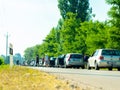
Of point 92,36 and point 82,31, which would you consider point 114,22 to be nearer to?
point 92,36

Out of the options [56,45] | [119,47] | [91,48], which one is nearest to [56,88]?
[119,47]

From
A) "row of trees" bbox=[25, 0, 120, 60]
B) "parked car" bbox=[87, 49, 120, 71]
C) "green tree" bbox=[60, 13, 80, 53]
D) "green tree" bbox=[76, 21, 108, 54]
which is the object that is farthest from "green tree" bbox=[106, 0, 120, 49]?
"green tree" bbox=[60, 13, 80, 53]

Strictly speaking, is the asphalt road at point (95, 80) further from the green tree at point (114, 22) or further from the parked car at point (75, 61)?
the green tree at point (114, 22)

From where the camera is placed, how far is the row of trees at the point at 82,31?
5150cm

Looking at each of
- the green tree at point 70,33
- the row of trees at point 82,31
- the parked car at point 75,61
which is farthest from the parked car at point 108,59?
the green tree at point 70,33

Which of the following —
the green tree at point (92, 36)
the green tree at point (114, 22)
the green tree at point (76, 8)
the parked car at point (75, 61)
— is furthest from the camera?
the green tree at point (76, 8)

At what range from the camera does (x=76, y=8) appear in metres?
87.9

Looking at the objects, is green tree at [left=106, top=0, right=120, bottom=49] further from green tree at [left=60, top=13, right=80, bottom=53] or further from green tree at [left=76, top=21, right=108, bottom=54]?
green tree at [left=60, top=13, right=80, bottom=53]

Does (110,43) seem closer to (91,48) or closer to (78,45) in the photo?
(91,48)

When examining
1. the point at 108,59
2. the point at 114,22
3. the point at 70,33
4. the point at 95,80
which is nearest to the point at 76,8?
the point at 70,33

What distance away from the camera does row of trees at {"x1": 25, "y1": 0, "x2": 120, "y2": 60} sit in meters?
51.5

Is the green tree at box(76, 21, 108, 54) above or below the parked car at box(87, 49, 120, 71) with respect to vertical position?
above

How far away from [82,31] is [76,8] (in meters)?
20.9

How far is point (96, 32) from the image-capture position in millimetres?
62031
